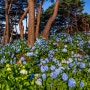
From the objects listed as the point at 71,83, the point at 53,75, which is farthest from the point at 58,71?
the point at 71,83

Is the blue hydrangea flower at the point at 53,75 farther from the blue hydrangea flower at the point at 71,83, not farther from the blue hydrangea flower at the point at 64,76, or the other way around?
the blue hydrangea flower at the point at 71,83

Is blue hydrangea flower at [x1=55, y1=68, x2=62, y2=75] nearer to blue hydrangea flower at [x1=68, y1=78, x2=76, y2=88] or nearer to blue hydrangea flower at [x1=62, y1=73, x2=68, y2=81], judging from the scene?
blue hydrangea flower at [x1=62, y1=73, x2=68, y2=81]

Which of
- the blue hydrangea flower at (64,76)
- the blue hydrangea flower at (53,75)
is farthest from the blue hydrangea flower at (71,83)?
the blue hydrangea flower at (53,75)

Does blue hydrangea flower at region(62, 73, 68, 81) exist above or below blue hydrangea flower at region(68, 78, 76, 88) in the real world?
above

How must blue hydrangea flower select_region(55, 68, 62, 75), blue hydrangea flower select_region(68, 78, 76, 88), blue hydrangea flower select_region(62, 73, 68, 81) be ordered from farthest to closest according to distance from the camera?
blue hydrangea flower select_region(55, 68, 62, 75)
blue hydrangea flower select_region(62, 73, 68, 81)
blue hydrangea flower select_region(68, 78, 76, 88)

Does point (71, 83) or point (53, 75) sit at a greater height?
point (53, 75)

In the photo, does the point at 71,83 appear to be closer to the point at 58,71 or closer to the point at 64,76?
the point at 64,76

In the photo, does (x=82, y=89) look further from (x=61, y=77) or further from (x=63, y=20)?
(x=63, y=20)

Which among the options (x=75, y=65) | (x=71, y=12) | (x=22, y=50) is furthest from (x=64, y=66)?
(x=71, y=12)

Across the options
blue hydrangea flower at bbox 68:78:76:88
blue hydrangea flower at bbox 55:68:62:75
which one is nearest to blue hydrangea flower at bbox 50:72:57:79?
blue hydrangea flower at bbox 55:68:62:75

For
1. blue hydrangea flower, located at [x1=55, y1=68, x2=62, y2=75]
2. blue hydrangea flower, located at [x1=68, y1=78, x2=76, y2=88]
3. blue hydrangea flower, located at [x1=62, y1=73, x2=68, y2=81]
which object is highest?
A: blue hydrangea flower, located at [x1=55, y1=68, x2=62, y2=75]

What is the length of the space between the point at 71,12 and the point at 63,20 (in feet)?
9.98

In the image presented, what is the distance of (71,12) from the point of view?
4544 cm

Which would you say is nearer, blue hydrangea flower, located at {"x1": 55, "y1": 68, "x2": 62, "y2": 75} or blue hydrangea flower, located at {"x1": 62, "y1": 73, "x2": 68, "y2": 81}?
blue hydrangea flower, located at {"x1": 62, "y1": 73, "x2": 68, "y2": 81}
